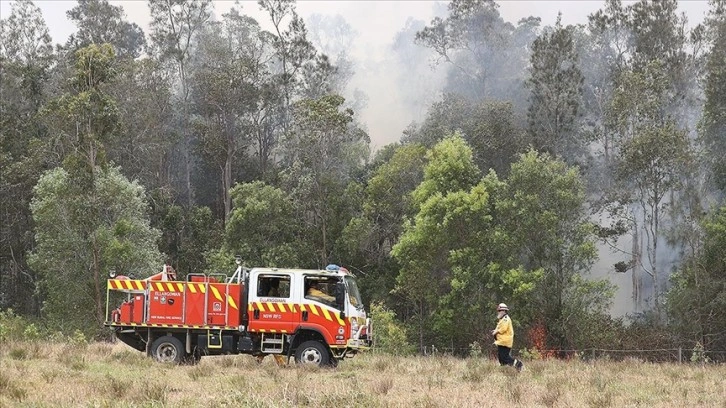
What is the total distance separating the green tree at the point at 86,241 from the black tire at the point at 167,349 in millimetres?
25093

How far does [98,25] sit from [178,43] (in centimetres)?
690

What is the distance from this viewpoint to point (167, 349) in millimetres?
19719

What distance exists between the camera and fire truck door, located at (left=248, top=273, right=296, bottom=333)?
1933cm

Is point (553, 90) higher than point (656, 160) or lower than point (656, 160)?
higher

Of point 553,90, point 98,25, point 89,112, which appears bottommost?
point 89,112

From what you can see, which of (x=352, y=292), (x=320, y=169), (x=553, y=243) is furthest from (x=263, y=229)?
(x=352, y=292)

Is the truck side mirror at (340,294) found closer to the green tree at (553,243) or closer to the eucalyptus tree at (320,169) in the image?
the green tree at (553,243)

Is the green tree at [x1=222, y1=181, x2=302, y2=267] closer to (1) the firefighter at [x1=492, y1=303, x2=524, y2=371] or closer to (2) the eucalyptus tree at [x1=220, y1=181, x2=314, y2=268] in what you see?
(2) the eucalyptus tree at [x1=220, y1=181, x2=314, y2=268]

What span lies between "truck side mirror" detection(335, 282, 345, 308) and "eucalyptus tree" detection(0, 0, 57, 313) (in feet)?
131

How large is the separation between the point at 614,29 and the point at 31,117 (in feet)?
143

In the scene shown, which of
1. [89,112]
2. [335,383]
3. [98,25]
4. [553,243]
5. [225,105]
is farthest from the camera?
[98,25]

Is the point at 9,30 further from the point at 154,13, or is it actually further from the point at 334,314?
the point at 334,314

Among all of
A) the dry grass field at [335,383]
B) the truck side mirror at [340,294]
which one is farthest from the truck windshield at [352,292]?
the dry grass field at [335,383]

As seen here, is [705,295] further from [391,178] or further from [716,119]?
[391,178]
